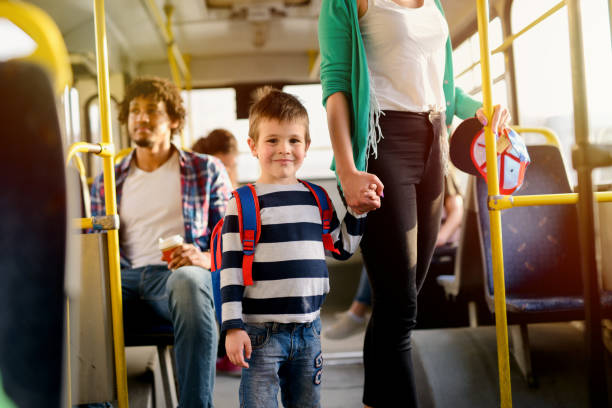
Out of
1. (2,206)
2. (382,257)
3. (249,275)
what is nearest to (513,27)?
(382,257)

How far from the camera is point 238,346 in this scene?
1.10 meters

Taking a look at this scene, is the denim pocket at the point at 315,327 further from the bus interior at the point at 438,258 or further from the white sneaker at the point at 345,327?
the white sneaker at the point at 345,327

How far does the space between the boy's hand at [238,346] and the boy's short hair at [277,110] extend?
0.50 meters

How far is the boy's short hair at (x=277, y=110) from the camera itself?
1238 mm

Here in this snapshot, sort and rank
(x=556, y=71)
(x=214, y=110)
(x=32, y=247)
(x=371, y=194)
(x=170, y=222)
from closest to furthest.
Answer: (x=32, y=247) → (x=371, y=194) → (x=170, y=222) → (x=556, y=71) → (x=214, y=110)

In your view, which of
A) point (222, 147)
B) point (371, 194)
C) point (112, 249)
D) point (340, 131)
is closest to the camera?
point (371, 194)

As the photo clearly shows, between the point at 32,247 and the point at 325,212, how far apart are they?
0.83 meters

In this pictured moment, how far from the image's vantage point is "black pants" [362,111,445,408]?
122 cm

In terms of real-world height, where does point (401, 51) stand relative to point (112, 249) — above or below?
above

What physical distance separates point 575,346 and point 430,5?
148 centimetres

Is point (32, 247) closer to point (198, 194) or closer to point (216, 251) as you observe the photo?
point (216, 251)

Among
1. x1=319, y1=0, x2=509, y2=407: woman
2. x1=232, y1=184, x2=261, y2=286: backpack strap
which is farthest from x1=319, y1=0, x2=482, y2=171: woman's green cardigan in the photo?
x1=232, y1=184, x2=261, y2=286: backpack strap

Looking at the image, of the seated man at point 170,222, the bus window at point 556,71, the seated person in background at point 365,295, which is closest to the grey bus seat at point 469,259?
the bus window at point 556,71

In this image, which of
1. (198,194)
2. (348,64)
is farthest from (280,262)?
(198,194)
